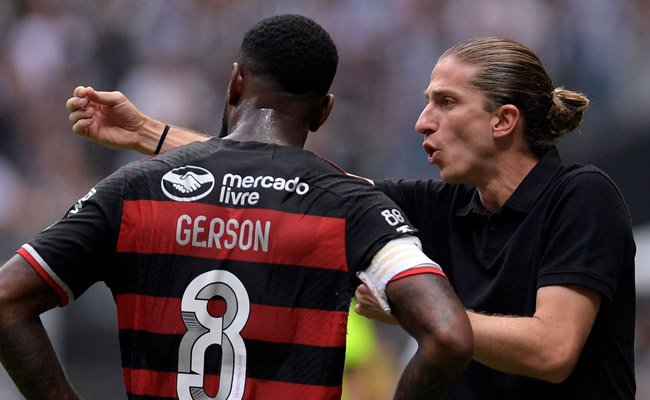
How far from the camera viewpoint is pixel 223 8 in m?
8.99

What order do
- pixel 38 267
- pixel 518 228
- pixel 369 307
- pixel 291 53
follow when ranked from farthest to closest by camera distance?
pixel 518 228
pixel 369 307
pixel 291 53
pixel 38 267

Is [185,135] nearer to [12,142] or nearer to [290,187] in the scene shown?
[290,187]

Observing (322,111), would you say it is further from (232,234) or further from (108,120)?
(108,120)

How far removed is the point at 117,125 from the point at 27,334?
1281 mm

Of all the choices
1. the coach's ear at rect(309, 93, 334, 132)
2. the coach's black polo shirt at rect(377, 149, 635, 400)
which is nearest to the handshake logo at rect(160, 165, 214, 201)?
the coach's ear at rect(309, 93, 334, 132)

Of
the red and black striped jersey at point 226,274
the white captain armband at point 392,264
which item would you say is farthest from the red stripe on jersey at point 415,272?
the red and black striped jersey at point 226,274

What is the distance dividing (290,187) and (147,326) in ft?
1.66

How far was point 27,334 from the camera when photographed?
231 cm

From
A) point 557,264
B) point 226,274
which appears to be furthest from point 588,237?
point 226,274

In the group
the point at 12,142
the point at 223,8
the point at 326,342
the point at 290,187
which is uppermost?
the point at 290,187

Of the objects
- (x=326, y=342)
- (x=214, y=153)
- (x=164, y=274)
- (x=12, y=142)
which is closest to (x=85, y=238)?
(x=164, y=274)

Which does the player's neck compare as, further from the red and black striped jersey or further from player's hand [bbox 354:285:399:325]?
player's hand [bbox 354:285:399:325]

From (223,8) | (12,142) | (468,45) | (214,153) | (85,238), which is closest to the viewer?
(85,238)

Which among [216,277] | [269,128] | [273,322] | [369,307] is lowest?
[369,307]
